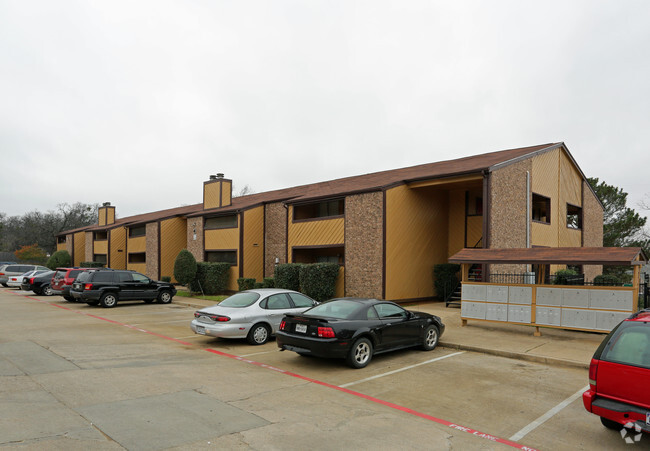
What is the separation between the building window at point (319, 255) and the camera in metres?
22.5

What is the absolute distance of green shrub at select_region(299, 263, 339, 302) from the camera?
62.5ft

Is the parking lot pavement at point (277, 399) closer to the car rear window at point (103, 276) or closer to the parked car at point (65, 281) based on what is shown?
the car rear window at point (103, 276)

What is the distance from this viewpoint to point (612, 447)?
4996 millimetres

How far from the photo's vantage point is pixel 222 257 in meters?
26.2

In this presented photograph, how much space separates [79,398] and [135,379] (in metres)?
1.19

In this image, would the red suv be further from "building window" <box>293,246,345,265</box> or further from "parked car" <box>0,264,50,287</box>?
"parked car" <box>0,264,50,287</box>

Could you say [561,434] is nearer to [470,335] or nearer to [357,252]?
[470,335]

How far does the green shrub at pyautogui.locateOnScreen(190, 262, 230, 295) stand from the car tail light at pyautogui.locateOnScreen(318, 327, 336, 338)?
56.2ft

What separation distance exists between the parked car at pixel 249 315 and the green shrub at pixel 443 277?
9.60 metres

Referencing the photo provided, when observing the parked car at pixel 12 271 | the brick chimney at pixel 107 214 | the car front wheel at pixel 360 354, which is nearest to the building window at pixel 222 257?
the parked car at pixel 12 271

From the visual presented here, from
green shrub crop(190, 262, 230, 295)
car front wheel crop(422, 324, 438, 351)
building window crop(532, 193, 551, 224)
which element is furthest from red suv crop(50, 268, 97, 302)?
building window crop(532, 193, 551, 224)

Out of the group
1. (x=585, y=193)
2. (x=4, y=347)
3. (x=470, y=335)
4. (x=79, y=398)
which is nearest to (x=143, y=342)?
(x=4, y=347)

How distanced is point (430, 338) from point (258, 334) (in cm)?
403

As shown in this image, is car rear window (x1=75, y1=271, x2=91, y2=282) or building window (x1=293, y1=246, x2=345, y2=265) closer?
car rear window (x1=75, y1=271, x2=91, y2=282)
